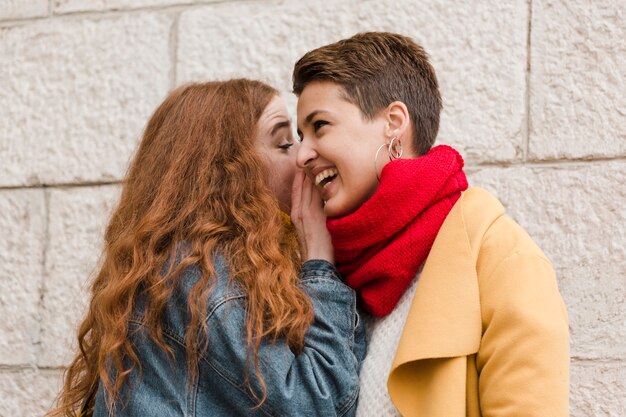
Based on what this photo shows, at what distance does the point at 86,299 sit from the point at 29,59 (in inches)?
37.6

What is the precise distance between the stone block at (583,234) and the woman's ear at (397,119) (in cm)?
69

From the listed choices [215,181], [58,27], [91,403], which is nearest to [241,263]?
[215,181]

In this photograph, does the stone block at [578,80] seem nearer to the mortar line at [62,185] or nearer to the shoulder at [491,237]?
the shoulder at [491,237]

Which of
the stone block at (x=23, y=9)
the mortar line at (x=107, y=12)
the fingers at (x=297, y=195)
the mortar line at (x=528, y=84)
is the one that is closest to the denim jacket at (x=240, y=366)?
the fingers at (x=297, y=195)

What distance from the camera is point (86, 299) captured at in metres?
3.48

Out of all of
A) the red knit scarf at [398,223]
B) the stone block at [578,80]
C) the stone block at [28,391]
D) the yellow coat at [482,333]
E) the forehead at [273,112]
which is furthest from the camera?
the stone block at [28,391]

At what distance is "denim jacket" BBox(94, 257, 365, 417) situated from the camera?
7.30 ft

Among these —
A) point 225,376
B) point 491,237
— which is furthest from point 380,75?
point 225,376

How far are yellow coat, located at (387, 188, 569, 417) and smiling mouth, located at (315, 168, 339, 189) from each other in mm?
383

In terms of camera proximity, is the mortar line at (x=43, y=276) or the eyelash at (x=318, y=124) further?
the mortar line at (x=43, y=276)

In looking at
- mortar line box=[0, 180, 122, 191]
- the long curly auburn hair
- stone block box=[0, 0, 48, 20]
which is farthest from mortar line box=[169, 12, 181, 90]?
the long curly auburn hair

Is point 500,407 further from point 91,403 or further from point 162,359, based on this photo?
point 91,403

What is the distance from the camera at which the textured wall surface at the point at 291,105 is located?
2.97m

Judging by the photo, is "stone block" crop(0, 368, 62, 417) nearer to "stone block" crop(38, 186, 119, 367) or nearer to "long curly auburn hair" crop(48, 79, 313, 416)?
"stone block" crop(38, 186, 119, 367)
